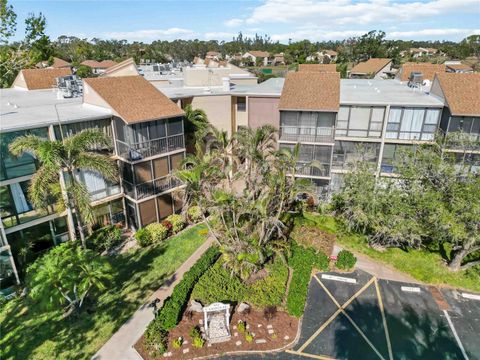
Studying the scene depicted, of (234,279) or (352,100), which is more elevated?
(352,100)

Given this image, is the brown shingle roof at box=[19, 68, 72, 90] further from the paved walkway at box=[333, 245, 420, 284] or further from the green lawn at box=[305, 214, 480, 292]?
the paved walkway at box=[333, 245, 420, 284]

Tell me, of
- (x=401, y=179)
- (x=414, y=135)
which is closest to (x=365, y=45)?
(x=414, y=135)

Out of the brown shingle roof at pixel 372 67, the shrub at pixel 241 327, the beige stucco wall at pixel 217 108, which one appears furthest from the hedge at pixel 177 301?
the brown shingle roof at pixel 372 67

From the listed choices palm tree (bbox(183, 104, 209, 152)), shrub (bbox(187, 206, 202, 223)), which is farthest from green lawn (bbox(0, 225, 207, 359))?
palm tree (bbox(183, 104, 209, 152))

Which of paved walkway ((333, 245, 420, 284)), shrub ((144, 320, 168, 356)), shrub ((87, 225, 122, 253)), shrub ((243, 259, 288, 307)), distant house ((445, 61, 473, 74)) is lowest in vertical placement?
paved walkway ((333, 245, 420, 284))

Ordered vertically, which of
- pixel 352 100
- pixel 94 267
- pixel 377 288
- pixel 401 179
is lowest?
pixel 377 288

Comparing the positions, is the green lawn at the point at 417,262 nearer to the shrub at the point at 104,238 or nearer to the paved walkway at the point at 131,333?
the paved walkway at the point at 131,333

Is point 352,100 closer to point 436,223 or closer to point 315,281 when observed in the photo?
point 436,223
